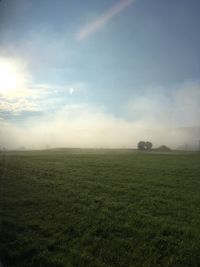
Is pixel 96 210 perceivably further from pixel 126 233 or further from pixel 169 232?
pixel 169 232

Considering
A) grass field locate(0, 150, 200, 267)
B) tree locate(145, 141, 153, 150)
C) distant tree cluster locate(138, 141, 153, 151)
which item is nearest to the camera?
grass field locate(0, 150, 200, 267)

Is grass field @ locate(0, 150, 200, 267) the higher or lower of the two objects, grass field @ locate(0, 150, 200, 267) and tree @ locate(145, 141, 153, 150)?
the lower

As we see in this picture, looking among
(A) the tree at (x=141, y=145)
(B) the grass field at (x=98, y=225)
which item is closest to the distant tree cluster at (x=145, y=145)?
(A) the tree at (x=141, y=145)

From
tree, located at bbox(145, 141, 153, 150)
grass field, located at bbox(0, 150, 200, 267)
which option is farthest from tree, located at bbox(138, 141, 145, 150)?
grass field, located at bbox(0, 150, 200, 267)

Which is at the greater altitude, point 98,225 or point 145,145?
point 145,145

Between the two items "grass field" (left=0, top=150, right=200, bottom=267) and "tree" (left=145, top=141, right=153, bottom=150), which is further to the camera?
"tree" (left=145, top=141, right=153, bottom=150)

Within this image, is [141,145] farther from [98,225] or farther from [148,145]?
[98,225]

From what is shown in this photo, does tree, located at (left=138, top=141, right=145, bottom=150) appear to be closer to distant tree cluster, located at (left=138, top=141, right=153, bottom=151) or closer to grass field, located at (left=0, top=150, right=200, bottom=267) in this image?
distant tree cluster, located at (left=138, top=141, right=153, bottom=151)

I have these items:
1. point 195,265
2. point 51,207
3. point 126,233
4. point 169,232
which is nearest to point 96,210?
point 51,207

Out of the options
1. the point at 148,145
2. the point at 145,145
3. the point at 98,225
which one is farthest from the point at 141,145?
the point at 98,225

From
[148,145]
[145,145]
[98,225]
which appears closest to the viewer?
[98,225]

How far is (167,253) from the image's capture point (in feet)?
18.3

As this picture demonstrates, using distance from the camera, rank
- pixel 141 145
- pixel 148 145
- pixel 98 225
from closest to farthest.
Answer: pixel 98 225 → pixel 141 145 → pixel 148 145

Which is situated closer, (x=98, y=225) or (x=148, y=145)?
(x=98, y=225)
